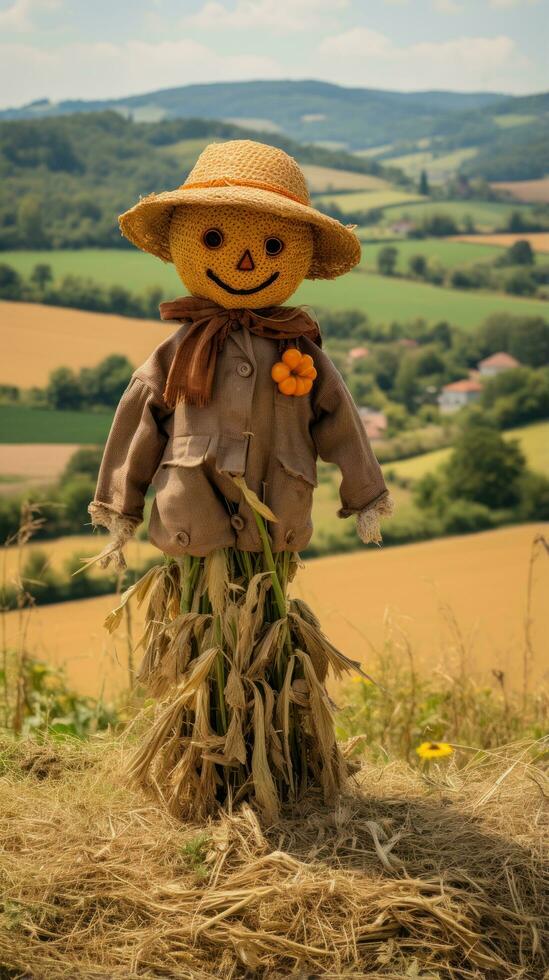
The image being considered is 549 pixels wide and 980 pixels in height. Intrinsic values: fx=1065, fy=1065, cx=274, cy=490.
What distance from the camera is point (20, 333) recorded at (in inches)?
246

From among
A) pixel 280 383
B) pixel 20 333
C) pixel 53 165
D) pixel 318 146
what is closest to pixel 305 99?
pixel 318 146

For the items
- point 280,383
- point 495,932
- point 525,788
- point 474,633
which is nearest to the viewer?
point 495,932

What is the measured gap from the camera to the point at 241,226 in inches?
96.2

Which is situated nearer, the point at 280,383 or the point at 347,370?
the point at 280,383

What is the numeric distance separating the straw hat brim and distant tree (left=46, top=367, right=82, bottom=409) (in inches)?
132

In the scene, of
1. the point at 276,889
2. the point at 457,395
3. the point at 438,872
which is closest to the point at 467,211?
the point at 457,395

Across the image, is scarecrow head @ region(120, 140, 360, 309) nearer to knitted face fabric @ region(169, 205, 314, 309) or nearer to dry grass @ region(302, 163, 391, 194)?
knitted face fabric @ region(169, 205, 314, 309)

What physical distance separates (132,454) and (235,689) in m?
0.62

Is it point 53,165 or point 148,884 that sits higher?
point 53,165

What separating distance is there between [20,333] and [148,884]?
444cm

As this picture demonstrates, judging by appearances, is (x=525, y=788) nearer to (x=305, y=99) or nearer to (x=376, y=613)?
(x=376, y=613)

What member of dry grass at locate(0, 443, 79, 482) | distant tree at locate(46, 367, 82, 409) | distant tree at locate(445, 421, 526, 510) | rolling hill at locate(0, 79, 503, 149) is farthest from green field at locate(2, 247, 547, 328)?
rolling hill at locate(0, 79, 503, 149)

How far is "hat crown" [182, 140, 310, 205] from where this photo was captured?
2502mm

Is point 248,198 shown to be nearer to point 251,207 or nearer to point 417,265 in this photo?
point 251,207
